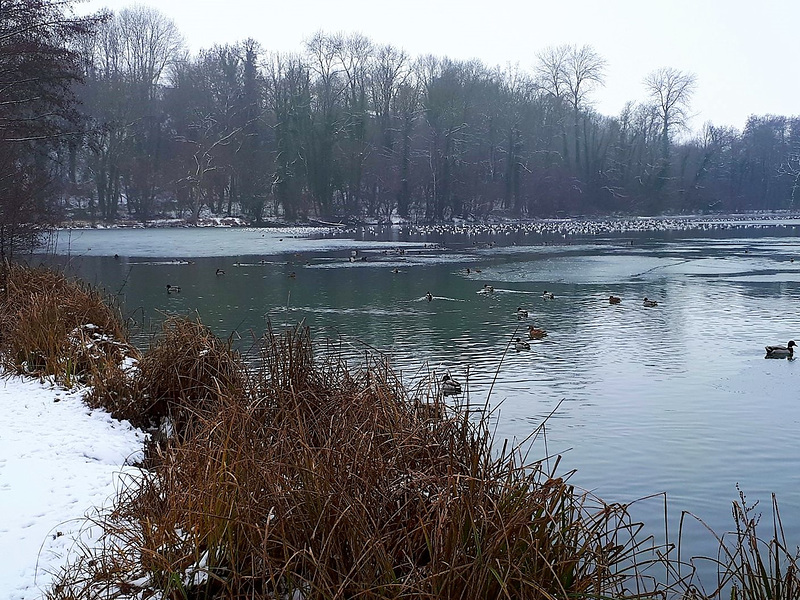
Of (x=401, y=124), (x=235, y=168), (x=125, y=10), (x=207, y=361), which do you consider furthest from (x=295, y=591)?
(x=125, y=10)

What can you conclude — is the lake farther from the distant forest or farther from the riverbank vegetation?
the distant forest

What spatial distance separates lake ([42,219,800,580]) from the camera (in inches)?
279

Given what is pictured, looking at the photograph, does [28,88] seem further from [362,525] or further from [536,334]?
[362,525]

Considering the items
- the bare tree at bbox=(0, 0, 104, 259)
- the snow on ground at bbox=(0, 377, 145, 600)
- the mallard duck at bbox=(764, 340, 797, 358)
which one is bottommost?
the mallard duck at bbox=(764, 340, 797, 358)

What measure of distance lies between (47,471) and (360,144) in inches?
2294

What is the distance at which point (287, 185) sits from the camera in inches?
2325

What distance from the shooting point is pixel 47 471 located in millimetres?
5352

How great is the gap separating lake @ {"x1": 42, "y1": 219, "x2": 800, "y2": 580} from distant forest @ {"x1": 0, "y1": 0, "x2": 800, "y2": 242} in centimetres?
2222

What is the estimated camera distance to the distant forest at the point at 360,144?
186 ft

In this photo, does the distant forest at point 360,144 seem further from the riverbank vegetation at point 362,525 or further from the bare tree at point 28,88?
the riverbank vegetation at point 362,525

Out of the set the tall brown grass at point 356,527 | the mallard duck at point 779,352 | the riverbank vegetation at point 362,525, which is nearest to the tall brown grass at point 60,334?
the riverbank vegetation at point 362,525

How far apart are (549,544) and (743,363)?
9209 mm

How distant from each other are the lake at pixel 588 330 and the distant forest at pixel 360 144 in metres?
22.2

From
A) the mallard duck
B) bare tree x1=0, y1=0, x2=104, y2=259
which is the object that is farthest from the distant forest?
the mallard duck
